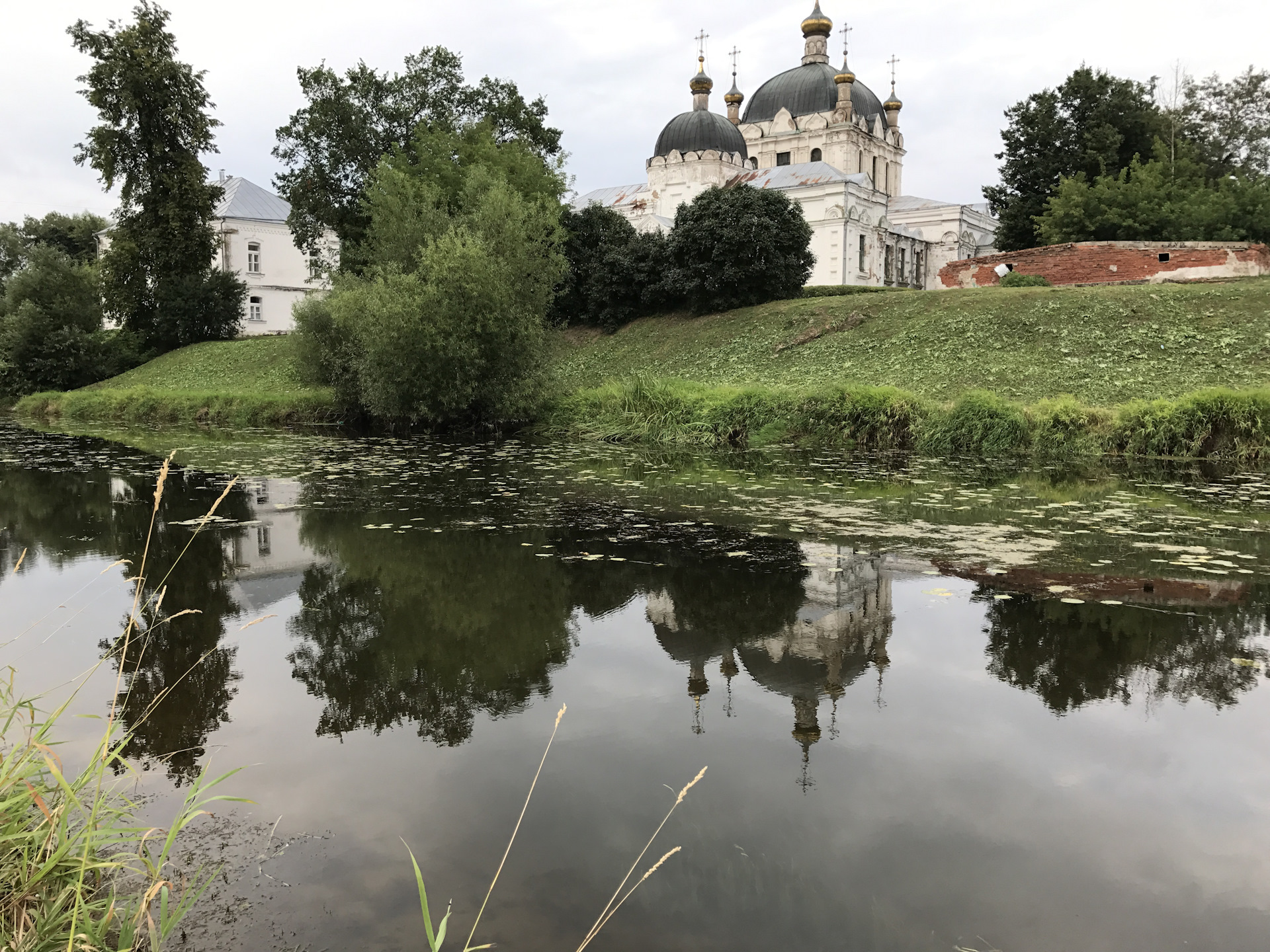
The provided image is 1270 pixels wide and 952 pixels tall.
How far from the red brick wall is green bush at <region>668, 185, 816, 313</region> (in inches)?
215

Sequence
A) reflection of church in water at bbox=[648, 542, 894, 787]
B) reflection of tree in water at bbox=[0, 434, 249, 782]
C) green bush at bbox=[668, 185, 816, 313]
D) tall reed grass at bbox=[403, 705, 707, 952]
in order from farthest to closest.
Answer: green bush at bbox=[668, 185, 816, 313] → reflection of church in water at bbox=[648, 542, 894, 787] → reflection of tree in water at bbox=[0, 434, 249, 782] → tall reed grass at bbox=[403, 705, 707, 952]

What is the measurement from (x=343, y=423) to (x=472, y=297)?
6880 millimetres

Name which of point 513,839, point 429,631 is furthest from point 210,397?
point 513,839

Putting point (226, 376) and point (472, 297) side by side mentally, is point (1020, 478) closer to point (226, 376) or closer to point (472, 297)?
point (472, 297)

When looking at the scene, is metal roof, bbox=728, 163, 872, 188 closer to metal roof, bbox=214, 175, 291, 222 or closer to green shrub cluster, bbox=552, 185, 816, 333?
green shrub cluster, bbox=552, 185, 816, 333

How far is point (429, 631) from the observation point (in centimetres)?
565

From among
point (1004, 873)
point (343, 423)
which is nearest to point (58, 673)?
point (1004, 873)

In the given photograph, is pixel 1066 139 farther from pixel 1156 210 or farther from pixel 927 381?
pixel 927 381

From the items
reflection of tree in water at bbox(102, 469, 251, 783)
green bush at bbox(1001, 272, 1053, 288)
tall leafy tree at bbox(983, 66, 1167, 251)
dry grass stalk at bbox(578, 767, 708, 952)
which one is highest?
tall leafy tree at bbox(983, 66, 1167, 251)

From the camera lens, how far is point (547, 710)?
4.44m

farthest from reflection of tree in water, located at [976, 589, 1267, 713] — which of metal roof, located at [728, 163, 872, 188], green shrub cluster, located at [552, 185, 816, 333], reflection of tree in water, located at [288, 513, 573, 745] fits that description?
metal roof, located at [728, 163, 872, 188]

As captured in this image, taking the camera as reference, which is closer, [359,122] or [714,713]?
[714,713]

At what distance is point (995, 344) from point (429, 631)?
1791 centimetres

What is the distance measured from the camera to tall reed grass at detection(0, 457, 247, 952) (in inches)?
94.5
